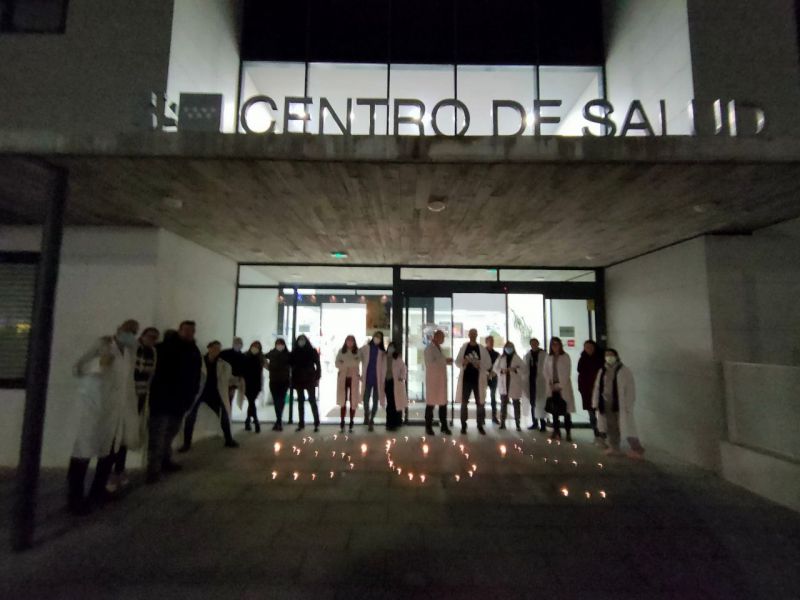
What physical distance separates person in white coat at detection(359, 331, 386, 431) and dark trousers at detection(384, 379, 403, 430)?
0.41ft

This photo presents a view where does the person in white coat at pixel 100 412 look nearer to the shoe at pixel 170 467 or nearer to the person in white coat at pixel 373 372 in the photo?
the shoe at pixel 170 467

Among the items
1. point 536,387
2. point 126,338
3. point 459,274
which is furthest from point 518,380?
point 126,338

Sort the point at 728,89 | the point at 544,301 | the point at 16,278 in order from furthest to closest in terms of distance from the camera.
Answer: the point at 544,301, the point at 16,278, the point at 728,89

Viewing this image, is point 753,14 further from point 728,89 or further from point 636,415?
point 636,415

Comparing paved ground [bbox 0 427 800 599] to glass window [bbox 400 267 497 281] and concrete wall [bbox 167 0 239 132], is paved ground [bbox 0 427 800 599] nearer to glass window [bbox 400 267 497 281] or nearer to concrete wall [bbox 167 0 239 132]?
glass window [bbox 400 267 497 281]

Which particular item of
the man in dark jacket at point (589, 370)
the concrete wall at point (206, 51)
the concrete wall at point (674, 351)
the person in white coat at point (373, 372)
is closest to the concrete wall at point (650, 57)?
the concrete wall at point (674, 351)

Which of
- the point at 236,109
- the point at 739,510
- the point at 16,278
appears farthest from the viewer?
the point at 236,109

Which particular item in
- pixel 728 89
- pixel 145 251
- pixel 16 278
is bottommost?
pixel 16 278

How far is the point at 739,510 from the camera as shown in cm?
399

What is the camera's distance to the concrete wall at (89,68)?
5.16m

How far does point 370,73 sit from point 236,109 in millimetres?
2662

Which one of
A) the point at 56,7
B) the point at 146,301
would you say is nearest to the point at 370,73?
the point at 56,7

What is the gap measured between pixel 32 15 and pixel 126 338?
5.49m

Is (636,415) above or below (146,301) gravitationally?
below
